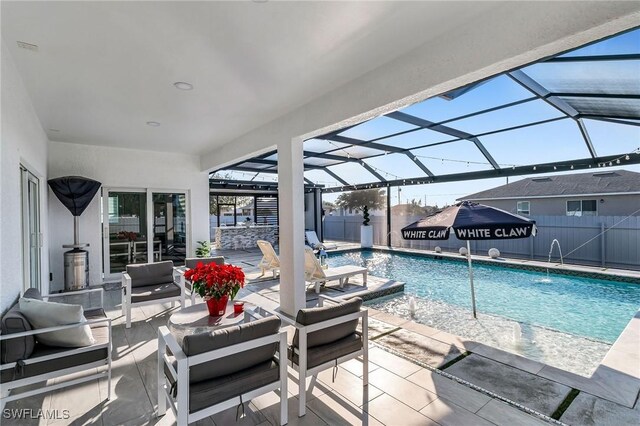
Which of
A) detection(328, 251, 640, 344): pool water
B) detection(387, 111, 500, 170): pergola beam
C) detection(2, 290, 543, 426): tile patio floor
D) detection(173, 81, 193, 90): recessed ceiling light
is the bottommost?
detection(328, 251, 640, 344): pool water

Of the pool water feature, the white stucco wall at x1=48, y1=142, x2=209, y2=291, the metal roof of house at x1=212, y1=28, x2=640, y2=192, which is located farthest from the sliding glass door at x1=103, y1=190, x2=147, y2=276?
Answer: the pool water feature

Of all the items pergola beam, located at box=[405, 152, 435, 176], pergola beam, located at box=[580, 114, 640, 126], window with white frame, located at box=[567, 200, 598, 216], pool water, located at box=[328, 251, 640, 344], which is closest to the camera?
pool water, located at box=[328, 251, 640, 344]

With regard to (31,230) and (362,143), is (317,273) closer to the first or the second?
(362,143)

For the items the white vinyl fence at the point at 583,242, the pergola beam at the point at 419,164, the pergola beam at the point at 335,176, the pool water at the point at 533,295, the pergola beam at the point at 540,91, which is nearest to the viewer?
the pergola beam at the point at 540,91

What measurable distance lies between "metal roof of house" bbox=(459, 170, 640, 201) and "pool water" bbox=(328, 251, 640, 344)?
20.6 feet

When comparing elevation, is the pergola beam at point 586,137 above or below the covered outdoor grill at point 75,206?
above

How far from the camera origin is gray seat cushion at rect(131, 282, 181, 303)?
167 inches

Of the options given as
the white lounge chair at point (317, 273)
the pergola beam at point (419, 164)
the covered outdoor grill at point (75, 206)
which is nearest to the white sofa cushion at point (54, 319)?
the white lounge chair at point (317, 273)

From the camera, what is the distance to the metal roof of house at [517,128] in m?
3.69

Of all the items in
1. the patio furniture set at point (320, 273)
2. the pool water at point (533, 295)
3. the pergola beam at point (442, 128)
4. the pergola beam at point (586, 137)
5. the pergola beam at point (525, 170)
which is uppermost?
the pergola beam at point (442, 128)

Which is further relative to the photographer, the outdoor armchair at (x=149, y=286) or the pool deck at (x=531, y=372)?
the outdoor armchair at (x=149, y=286)

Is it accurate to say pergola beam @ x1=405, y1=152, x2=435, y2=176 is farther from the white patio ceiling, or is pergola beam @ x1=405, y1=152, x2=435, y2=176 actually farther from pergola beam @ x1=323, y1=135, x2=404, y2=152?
the white patio ceiling

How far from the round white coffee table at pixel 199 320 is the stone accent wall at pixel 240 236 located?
970 centimetres

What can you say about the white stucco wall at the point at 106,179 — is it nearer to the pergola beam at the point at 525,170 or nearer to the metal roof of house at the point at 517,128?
the metal roof of house at the point at 517,128
